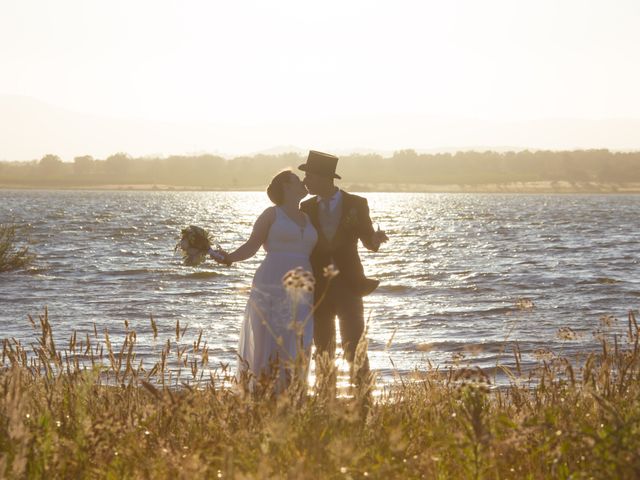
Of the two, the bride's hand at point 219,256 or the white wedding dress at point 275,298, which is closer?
the bride's hand at point 219,256

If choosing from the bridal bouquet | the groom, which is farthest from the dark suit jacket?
the bridal bouquet

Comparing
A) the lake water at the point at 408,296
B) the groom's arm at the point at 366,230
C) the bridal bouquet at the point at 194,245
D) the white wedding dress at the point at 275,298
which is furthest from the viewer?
the lake water at the point at 408,296

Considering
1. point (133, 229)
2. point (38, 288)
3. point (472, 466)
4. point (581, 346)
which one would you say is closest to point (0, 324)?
point (38, 288)

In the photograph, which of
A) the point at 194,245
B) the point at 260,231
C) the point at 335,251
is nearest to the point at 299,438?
the point at 194,245

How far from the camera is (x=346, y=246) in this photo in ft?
24.8

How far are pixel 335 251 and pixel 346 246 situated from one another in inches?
3.9

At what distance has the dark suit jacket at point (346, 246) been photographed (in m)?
7.49

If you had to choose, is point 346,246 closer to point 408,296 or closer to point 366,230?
point 366,230

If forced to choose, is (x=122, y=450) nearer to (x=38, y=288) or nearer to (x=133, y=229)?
(x=38, y=288)

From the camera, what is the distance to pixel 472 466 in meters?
4.15

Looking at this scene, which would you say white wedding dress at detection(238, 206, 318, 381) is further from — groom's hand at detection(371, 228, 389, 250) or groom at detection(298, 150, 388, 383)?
groom's hand at detection(371, 228, 389, 250)

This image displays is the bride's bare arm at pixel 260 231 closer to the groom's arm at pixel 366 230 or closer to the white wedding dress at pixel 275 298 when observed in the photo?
the white wedding dress at pixel 275 298

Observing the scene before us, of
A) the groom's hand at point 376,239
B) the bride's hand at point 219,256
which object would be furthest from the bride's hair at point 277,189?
the groom's hand at point 376,239

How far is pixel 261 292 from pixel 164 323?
1401cm
